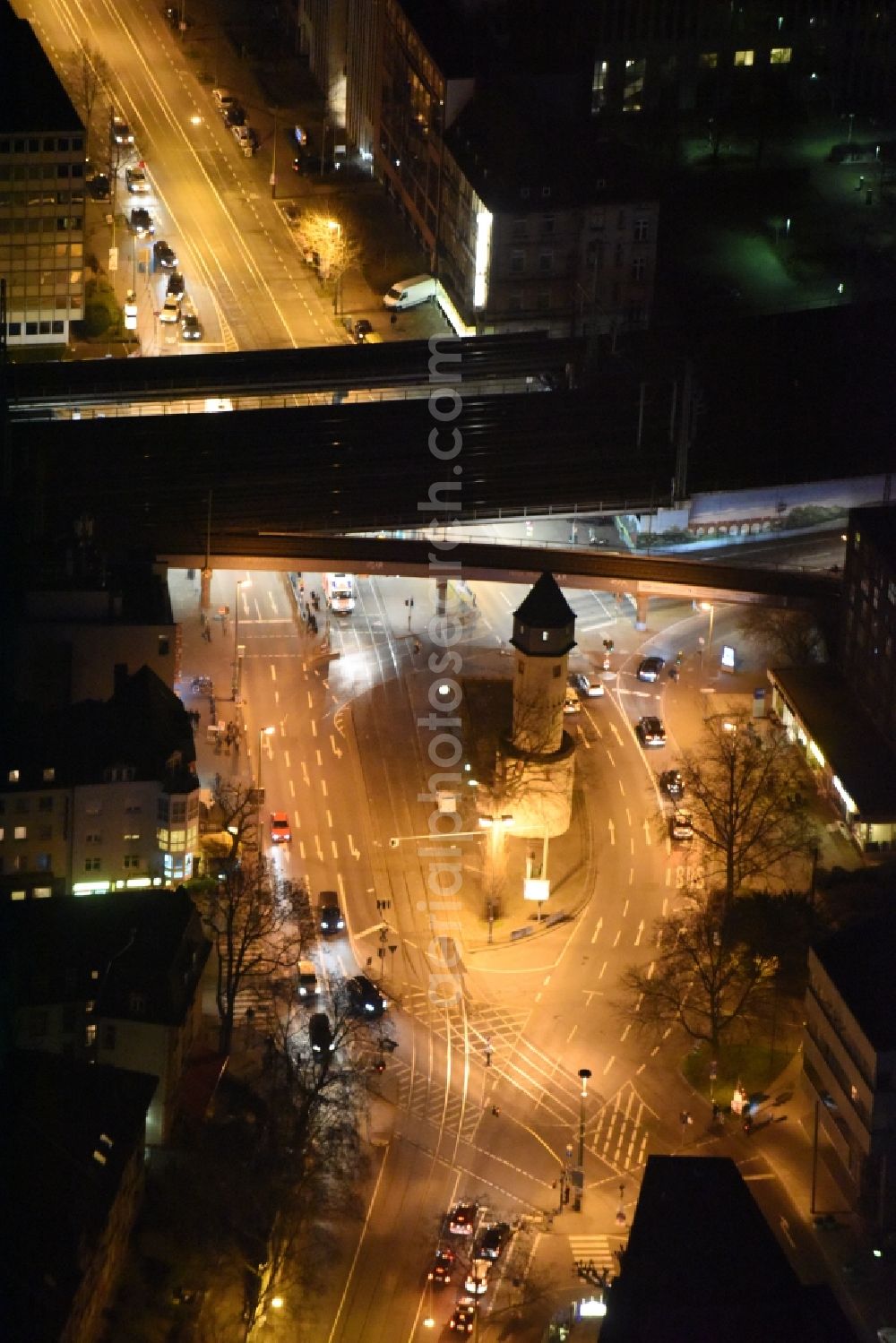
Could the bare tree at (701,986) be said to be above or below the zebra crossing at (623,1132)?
above

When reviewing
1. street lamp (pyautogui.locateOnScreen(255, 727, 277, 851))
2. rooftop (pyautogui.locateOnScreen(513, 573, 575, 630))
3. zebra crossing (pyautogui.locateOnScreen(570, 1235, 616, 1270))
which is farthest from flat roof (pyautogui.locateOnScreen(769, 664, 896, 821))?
zebra crossing (pyautogui.locateOnScreen(570, 1235, 616, 1270))

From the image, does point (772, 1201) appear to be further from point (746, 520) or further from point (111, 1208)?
point (746, 520)

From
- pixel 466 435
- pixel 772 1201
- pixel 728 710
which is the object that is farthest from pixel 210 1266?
pixel 466 435

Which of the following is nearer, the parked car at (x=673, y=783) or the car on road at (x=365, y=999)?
the car on road at (x=365, y=999)

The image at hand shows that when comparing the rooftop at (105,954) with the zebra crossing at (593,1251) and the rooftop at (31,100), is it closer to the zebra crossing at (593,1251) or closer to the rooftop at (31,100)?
the zebra crossing at (593,1251)

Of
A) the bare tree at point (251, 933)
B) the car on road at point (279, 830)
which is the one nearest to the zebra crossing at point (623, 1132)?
the bare tree at point (251, 933)

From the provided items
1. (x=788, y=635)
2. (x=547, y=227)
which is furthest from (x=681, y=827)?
(x=547, y=227)

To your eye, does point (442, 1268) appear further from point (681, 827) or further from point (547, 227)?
point (547, 227)
